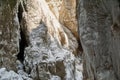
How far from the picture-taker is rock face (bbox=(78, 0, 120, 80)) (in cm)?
457

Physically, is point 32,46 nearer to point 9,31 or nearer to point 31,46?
point 31,46

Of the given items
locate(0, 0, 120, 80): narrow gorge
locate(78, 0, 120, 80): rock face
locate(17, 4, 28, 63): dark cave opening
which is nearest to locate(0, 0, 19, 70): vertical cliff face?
locate(0, 0, 120, 80): narrow gorge

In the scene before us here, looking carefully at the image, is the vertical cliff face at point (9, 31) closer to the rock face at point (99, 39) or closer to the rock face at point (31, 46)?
the rock face at point (31, 46)

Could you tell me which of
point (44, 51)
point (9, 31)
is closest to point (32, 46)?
point (44, 51)

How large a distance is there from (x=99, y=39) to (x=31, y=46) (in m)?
8.72

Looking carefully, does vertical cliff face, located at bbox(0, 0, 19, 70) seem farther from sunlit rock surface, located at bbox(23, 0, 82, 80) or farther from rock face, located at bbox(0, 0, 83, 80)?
sunlit rock surface, located at bbox(23, 0, 82, 80)

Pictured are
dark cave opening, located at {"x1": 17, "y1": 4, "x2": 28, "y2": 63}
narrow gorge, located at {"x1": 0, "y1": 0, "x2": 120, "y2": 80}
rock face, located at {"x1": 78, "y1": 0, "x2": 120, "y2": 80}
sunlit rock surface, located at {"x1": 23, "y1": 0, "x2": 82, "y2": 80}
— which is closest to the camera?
rock face, located at {"x1": 78, "y1": 0, "x2": 120, "y2": 80}

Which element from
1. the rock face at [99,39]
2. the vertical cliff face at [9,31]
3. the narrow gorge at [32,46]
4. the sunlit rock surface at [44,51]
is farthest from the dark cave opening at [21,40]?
the rock face at [99,39]

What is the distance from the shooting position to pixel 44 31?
14148 millimetres

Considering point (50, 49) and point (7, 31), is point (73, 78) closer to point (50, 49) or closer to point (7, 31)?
point (50, 49)

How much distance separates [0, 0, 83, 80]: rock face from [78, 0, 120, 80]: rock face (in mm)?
6250

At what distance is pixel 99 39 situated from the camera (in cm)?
497

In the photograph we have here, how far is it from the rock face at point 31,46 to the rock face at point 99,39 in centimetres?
625

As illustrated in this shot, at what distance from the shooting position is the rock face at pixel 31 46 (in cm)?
1234
